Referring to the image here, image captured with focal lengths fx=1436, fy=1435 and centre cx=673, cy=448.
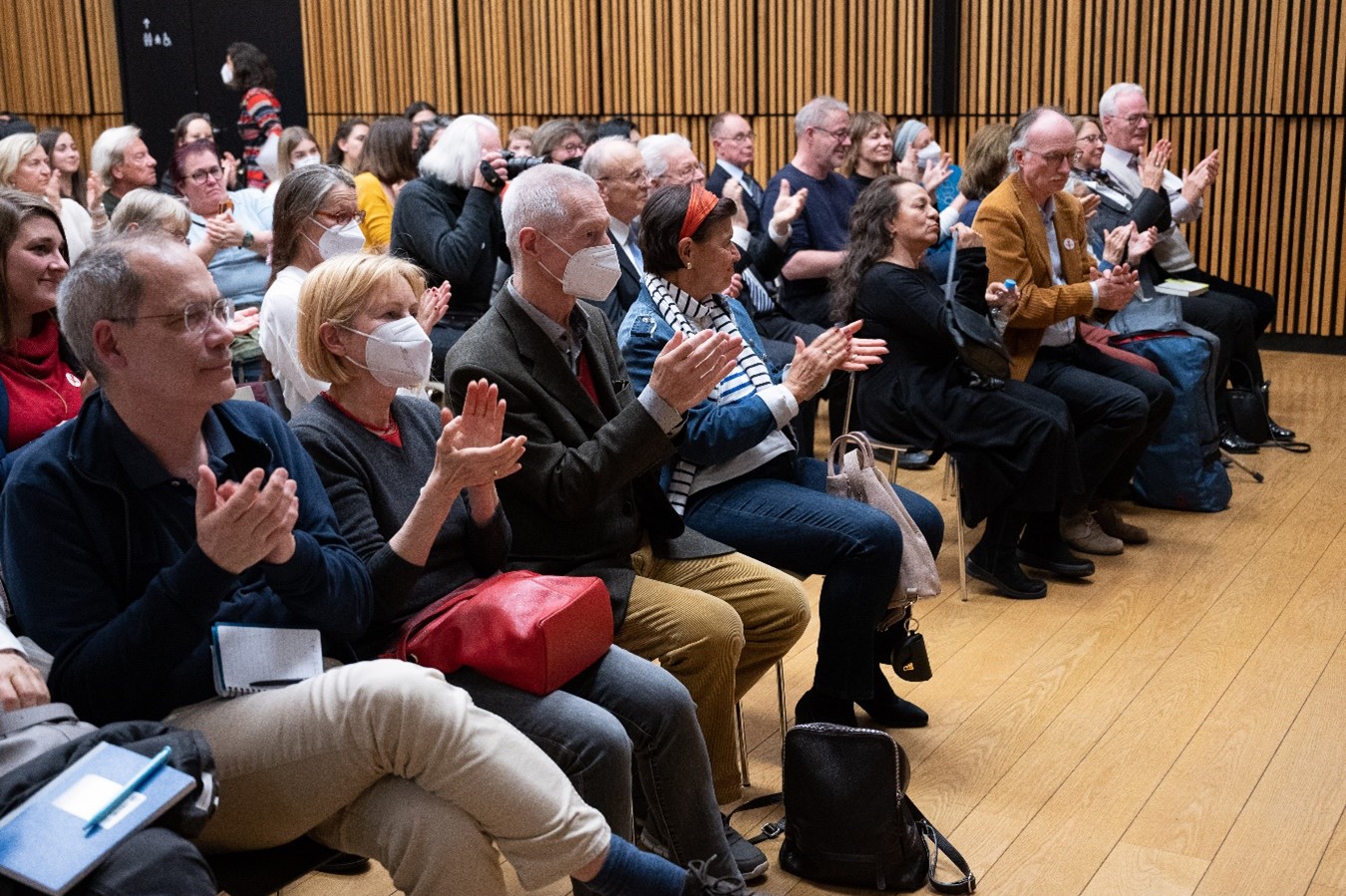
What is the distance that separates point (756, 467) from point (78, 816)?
207 cm

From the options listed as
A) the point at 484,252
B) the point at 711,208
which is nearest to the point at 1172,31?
the point at 484,252

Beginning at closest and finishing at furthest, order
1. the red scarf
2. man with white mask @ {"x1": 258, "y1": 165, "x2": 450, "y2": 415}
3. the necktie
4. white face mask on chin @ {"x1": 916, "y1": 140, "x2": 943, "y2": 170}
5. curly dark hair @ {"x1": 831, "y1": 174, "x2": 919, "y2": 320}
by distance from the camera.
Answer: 1. the red scarf
2. the necktie
3. man with white mask @ {"x1": 258, "y1": 165, "x2": 450, "y2": 415}
4. curly dark hair @ {"x1": 831, "y1": 174, "x2": 919, "y2": 320}
5. white face mask on chin @ {"x1": 916, "y1": 140, "x2": 943, "y2": 170}

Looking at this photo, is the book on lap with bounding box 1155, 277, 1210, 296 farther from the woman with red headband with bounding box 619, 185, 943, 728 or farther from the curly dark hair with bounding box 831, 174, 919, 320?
the woman with red headband with bounding box 619, 185, 943, 728

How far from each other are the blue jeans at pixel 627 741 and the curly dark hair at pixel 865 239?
7.02 ft

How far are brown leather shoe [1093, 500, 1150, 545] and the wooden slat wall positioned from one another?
4097 millimetres

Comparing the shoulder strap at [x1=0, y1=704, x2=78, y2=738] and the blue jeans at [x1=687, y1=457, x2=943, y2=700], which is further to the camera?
the blue jeans at [x1=687, y1=457, x2=943, y2=700]

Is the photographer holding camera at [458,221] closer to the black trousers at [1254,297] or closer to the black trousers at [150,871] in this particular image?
the black trousers at [1254,297]

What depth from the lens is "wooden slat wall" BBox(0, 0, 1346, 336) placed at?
860 cm

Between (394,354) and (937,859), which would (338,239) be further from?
(937,859)

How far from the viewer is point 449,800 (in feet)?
7.27

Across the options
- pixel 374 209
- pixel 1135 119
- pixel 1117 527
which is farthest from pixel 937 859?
pixel 1135 119

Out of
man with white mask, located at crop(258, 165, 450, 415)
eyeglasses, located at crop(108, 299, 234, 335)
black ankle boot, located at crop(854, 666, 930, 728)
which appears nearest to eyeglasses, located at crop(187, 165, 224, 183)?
man with white mask, located at crop(258, 165, 450, 415)

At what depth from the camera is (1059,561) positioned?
498 cm

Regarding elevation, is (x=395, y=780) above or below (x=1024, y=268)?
below
